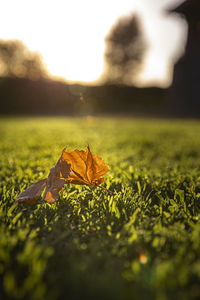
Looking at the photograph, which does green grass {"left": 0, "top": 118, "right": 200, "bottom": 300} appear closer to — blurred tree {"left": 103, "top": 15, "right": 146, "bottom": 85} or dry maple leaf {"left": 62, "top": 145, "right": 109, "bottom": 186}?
dry maple leaf {"left": 62, "top": 145, "right": 109, "bottom": 186}

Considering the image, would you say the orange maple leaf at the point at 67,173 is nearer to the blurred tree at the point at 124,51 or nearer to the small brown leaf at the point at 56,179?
the small brown leaf at the point at 56,179

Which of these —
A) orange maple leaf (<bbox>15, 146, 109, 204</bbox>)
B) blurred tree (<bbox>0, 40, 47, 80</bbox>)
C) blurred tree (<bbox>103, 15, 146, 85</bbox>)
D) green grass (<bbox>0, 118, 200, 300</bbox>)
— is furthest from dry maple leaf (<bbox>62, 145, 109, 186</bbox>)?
blurred tree (<bbox>103, 15, 146, 85</bbox>)

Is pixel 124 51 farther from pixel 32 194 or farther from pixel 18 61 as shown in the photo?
pixel 32 194

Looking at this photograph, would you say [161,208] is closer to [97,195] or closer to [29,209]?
[97,195]

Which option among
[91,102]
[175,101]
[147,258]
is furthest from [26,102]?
[147,258]

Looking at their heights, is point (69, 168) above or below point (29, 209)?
above

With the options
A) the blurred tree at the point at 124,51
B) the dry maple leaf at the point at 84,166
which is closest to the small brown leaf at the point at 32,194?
the dry maple leaf at the point at 84,166

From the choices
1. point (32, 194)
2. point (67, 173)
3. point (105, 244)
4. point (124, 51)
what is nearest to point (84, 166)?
point (67, 173)
